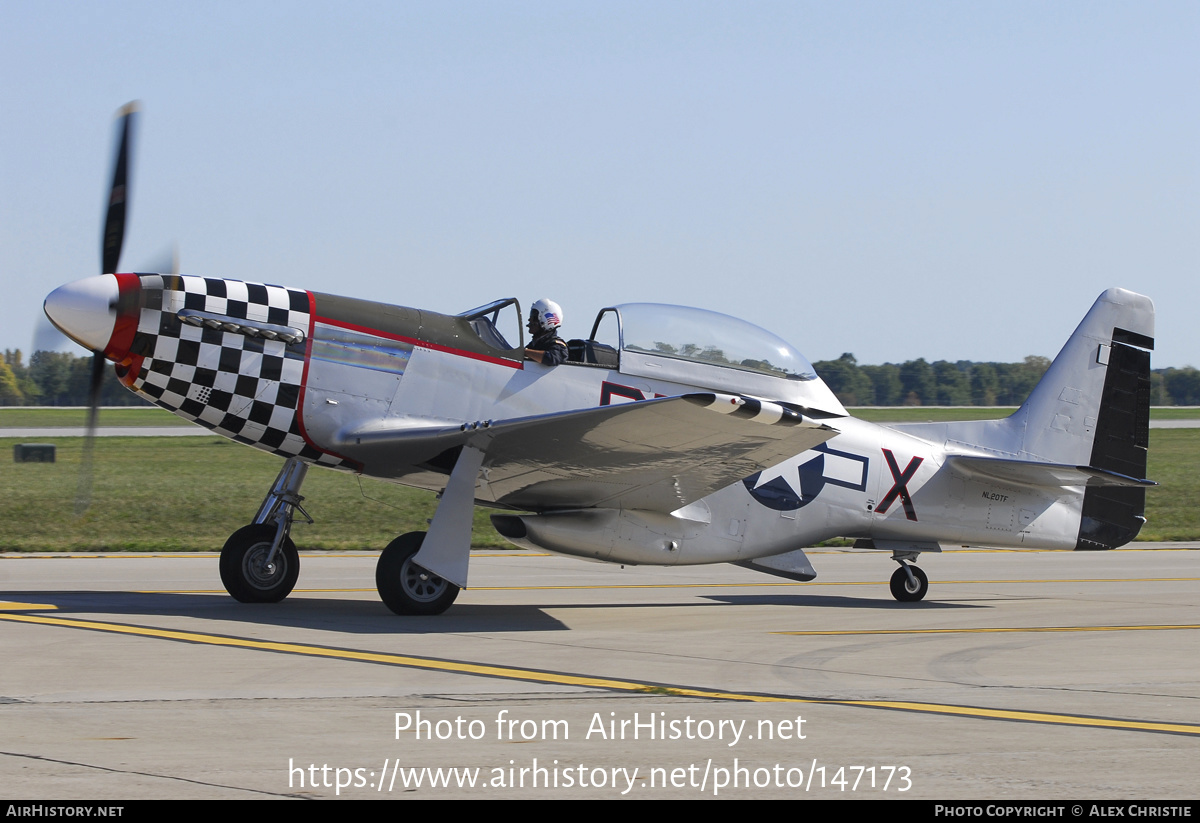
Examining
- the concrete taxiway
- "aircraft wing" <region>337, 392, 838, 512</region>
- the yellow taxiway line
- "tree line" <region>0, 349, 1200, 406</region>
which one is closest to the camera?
the concrete taxiway

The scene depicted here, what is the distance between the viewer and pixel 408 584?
10.4m

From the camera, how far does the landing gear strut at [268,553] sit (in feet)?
35.9

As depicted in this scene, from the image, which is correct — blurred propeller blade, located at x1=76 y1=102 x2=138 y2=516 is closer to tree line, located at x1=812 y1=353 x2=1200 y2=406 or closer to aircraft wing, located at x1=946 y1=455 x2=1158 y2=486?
aircraft wing, located at x1=946 y1=455 x2=1158 y2=486

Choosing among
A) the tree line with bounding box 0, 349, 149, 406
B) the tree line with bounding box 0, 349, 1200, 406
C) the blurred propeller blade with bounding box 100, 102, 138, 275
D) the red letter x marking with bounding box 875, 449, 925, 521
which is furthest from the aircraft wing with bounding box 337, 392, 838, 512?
the tree line with bounding box 0, 349, 149, 406

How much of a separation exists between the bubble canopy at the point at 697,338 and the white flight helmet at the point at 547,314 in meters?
0.38

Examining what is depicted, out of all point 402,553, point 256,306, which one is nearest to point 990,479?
point 402,553

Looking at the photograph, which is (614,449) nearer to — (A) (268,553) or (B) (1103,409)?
(A) (268,553)

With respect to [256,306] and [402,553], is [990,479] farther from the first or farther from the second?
[256,306]

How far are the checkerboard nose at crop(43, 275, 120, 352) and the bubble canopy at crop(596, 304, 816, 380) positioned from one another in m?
4.15

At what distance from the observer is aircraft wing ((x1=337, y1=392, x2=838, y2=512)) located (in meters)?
9.00

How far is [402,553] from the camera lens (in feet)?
34.2

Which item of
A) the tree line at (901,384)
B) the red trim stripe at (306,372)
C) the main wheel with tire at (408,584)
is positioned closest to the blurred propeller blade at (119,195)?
the red trim stripe at (306,372)

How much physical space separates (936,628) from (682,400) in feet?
12.5

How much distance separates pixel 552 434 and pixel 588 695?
3.11 metres
